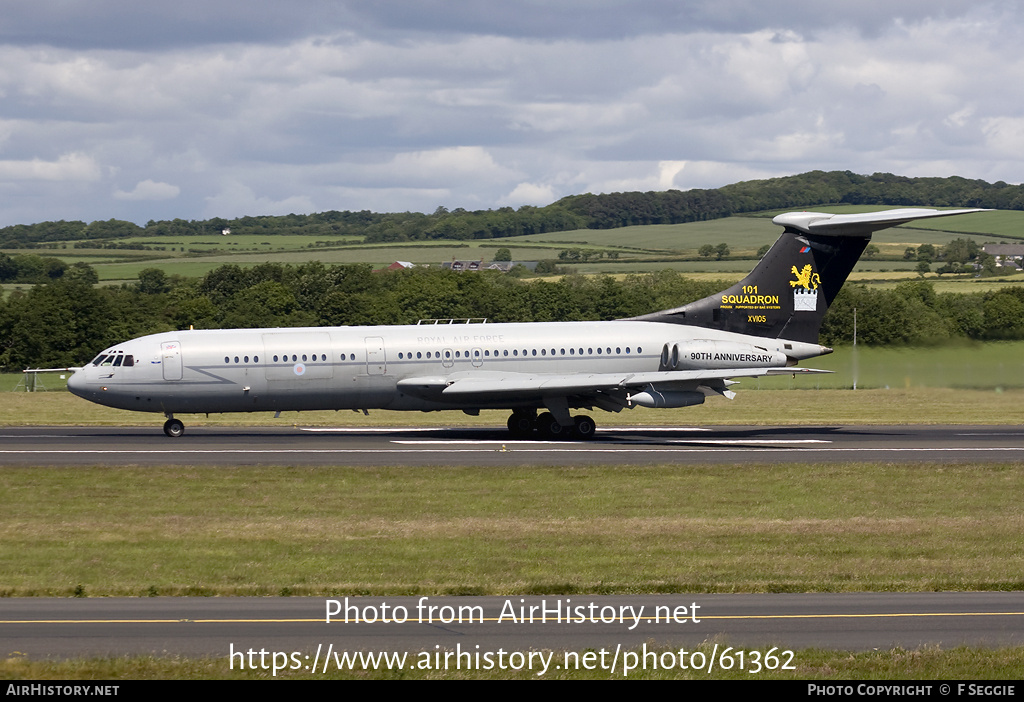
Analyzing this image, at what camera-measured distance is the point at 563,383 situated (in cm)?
3950

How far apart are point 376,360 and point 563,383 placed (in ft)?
21.9

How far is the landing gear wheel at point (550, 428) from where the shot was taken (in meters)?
41.6

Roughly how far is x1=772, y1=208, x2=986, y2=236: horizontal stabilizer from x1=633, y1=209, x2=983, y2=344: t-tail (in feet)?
0.13

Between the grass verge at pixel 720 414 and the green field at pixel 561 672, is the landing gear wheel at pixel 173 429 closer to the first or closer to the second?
the grass verge at pixel 720 414

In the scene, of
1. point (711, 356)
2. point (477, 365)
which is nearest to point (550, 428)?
point (477, 365)

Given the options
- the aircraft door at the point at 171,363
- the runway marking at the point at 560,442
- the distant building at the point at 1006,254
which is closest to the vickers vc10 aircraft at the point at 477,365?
the aircraft door at the point at 171,363

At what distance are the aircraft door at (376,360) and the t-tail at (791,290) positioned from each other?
35.7 feet

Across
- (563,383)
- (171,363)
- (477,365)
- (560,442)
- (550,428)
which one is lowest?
(560,442)

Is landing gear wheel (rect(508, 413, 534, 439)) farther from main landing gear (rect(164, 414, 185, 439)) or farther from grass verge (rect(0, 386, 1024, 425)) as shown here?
main landing gear (rect(164, 414, 185, 439))

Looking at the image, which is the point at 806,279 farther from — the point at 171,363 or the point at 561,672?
the point at 561,672

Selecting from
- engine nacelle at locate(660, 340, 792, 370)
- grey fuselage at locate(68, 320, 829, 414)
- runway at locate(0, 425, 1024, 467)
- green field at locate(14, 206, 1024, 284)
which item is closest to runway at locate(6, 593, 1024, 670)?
runway at locate(0, 425, 1024, 467)

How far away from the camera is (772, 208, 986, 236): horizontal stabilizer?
42.3 m

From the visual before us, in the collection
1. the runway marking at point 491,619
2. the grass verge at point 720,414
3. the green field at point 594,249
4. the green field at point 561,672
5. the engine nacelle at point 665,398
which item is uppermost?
the green field at point 594,249

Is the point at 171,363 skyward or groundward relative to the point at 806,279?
groundward
